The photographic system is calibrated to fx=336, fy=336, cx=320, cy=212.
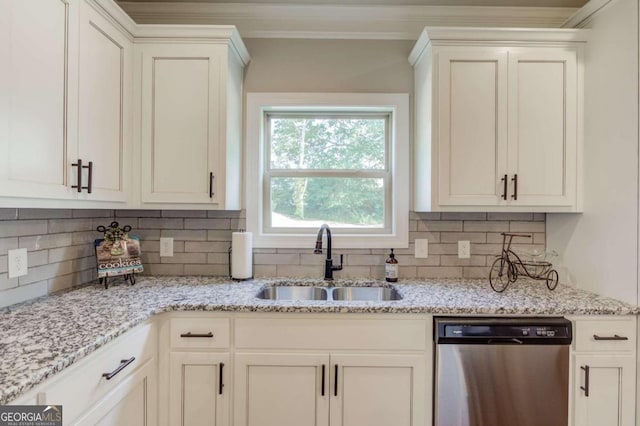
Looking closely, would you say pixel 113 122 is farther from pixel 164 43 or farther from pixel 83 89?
pixel 164 43

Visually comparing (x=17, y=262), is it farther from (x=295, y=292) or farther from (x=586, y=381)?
(x=586, y=381)

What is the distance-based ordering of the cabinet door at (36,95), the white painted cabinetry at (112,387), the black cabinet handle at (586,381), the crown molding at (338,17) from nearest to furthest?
the white painted cabinetry at (112,387)
the cabinet door at (36,95)
the black cabinet handle at (586,381)
the crown molding at (338,17)

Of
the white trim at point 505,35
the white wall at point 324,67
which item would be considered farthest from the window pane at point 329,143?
the white trim at point 505,35

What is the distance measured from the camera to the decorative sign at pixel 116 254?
1827 millimetres

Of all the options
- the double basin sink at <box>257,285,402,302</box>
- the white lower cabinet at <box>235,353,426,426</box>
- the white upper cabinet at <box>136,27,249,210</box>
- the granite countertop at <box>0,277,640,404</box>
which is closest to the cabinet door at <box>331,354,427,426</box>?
the white lower cabinet at <box>235,353,426,426</box>

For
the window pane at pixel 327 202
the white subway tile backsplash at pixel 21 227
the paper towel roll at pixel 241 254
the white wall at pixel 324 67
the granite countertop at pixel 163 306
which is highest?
the white wall at pixel 324 67

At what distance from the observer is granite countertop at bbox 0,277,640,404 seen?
1010 millimetres

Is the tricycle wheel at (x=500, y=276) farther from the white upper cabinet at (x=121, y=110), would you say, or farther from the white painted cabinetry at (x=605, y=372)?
the white upper cabinet at (x=121, y=110)

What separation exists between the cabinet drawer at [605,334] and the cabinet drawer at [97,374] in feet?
6.43

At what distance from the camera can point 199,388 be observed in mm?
1583

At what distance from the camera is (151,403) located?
1.52 meters

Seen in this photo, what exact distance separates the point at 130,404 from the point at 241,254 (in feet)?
3.00

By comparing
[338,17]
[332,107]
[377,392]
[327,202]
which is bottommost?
[377,392]

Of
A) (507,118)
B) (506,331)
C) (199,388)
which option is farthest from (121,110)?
(506,331)
